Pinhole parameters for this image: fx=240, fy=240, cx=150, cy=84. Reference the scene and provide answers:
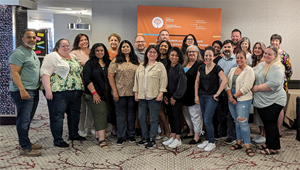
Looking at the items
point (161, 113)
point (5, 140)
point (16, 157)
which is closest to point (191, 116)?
point (161, 113)

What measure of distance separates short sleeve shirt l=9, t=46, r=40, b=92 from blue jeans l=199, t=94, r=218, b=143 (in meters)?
2.35

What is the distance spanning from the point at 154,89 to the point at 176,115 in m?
0.52

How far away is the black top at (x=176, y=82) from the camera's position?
345cm

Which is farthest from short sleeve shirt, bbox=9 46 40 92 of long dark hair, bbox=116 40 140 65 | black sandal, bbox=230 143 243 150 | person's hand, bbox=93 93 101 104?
black sandal, bbox=230 143 243 150

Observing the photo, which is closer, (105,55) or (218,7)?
(105,55)

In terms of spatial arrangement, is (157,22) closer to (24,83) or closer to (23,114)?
(24,83)

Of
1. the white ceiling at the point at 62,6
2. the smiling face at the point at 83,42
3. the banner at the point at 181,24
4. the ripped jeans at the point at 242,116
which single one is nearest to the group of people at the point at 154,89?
the ripped jeans at the point at 242,116

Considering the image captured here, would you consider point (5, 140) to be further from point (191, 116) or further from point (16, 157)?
point (191, 116)

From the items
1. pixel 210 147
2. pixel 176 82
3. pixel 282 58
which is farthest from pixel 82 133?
pixel 282 58

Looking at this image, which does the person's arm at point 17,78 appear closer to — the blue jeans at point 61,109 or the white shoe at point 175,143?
the blue jeans at point 61,109

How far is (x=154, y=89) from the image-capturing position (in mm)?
3465

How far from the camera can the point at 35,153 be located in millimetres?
3244

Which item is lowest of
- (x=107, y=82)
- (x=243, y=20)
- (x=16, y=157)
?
(x=16, y=157)

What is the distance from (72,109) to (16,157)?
0.97 metres
